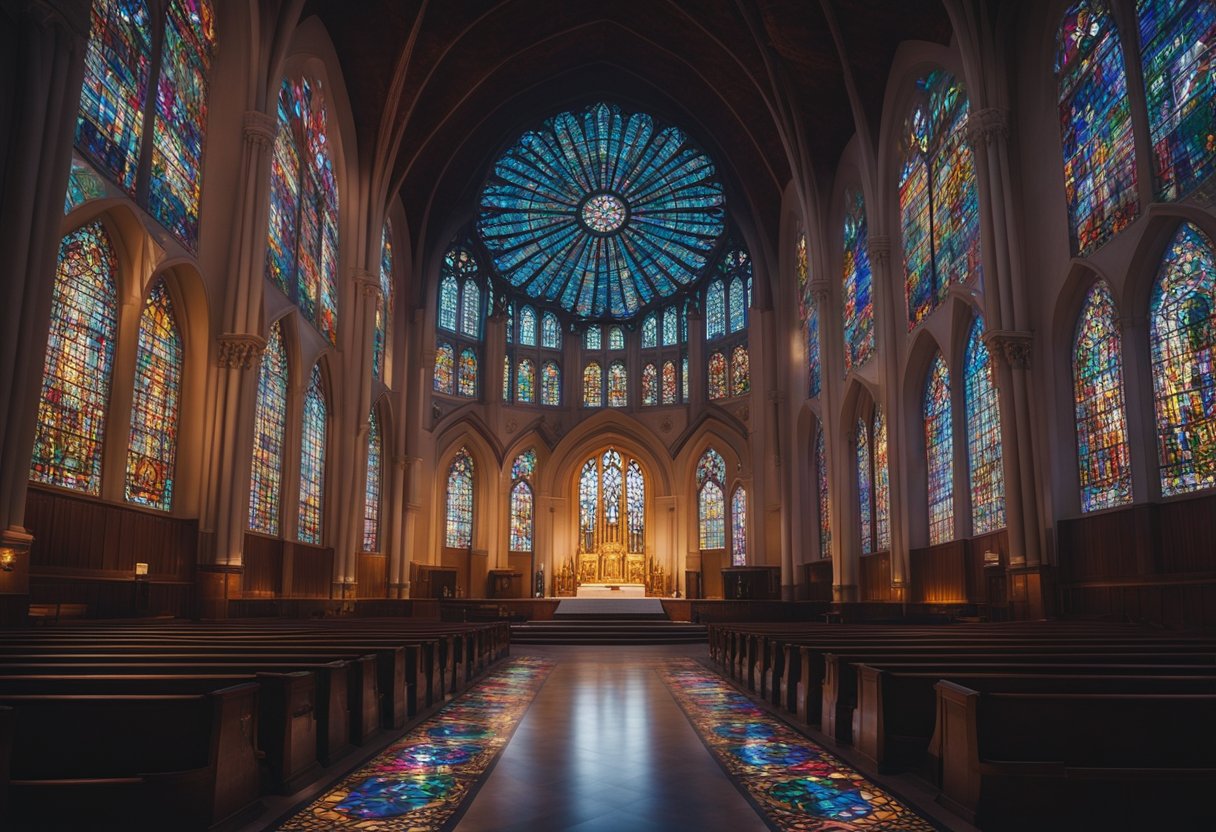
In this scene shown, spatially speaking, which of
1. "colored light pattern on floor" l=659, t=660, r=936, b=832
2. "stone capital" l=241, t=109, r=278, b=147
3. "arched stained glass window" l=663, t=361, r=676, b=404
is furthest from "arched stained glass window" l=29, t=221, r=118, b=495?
"arched stained glass window" l=663, t=361, r=676, b=404

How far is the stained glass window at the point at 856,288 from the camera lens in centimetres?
2392

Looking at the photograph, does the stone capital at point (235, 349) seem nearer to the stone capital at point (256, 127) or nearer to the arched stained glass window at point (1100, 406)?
the stone capital at point (256, 127)

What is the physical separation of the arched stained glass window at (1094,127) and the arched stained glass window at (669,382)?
20253 millimetres

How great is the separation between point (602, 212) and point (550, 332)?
509 cm

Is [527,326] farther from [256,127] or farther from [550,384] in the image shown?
[256,127]

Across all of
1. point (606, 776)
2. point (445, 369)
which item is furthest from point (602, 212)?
point (606, 776)

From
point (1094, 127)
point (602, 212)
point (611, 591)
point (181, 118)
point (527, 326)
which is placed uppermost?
point (602, 212)

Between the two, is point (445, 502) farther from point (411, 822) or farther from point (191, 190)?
point (411, 822)

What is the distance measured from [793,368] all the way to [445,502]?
43.1ft

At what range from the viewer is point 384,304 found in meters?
28.3

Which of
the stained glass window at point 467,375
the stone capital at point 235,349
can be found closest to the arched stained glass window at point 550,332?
the stained glass window at point 467,375

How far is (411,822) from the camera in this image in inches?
177

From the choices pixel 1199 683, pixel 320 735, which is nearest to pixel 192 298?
pixel 320 735

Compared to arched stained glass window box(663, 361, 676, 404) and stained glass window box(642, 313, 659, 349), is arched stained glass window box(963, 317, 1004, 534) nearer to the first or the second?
arched stained glass window box(663, 361, 676, 404)
